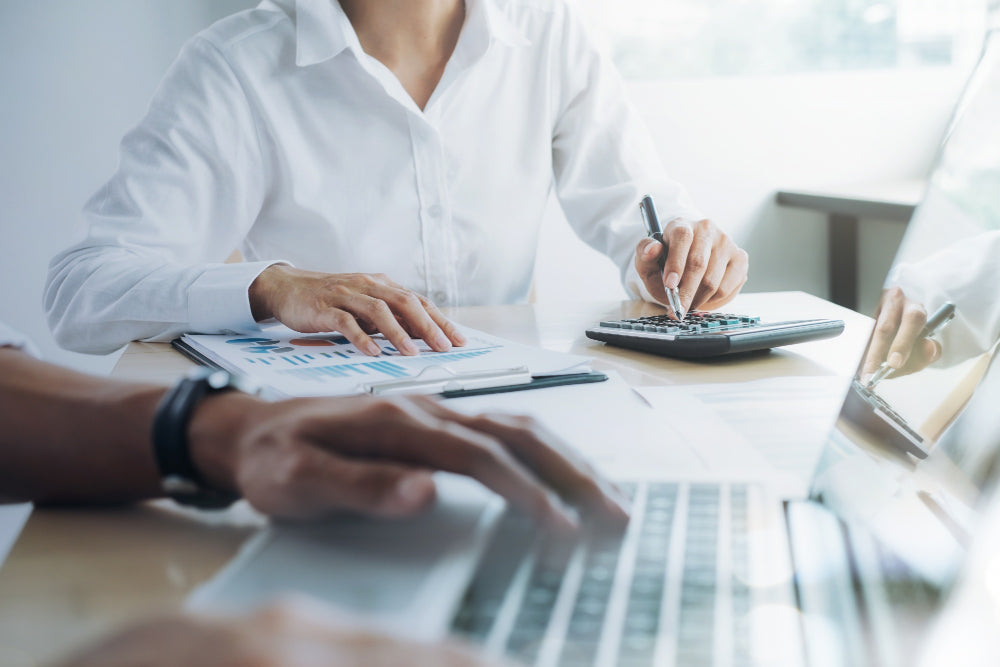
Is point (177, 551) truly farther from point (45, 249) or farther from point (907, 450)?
point (45, 249)

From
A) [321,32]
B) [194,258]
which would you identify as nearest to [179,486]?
[194,258]

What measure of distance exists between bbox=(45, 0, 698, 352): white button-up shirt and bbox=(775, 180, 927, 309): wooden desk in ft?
2.94

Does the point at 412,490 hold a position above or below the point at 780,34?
below

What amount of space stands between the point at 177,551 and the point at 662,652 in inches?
8.1

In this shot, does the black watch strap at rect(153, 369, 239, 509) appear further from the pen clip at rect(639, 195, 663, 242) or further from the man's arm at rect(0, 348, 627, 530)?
the pen clip at rect(639, 195, 663, 242)

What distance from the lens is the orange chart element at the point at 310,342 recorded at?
2.50 ft

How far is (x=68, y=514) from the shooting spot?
402 millimetres

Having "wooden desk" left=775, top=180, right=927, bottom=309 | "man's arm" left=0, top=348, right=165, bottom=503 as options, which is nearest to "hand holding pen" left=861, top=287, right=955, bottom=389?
"man's arm" left=0, top=348, right=165, bottom=503

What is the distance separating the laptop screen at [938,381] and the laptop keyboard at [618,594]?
8 cm

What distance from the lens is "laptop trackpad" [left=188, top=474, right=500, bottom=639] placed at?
285 mm

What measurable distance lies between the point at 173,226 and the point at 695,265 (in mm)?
605

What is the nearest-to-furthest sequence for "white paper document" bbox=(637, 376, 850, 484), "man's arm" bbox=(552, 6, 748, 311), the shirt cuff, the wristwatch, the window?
the wristwatch
"white paper document" bbox=(637, 376, 850, 484)
the shirt cuff
"man's arm" bbox=(552, 6, 748, 311)
the window

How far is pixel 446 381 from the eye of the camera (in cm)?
62

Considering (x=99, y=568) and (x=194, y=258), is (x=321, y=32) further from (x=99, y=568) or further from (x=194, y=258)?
(x=99, y=568)
